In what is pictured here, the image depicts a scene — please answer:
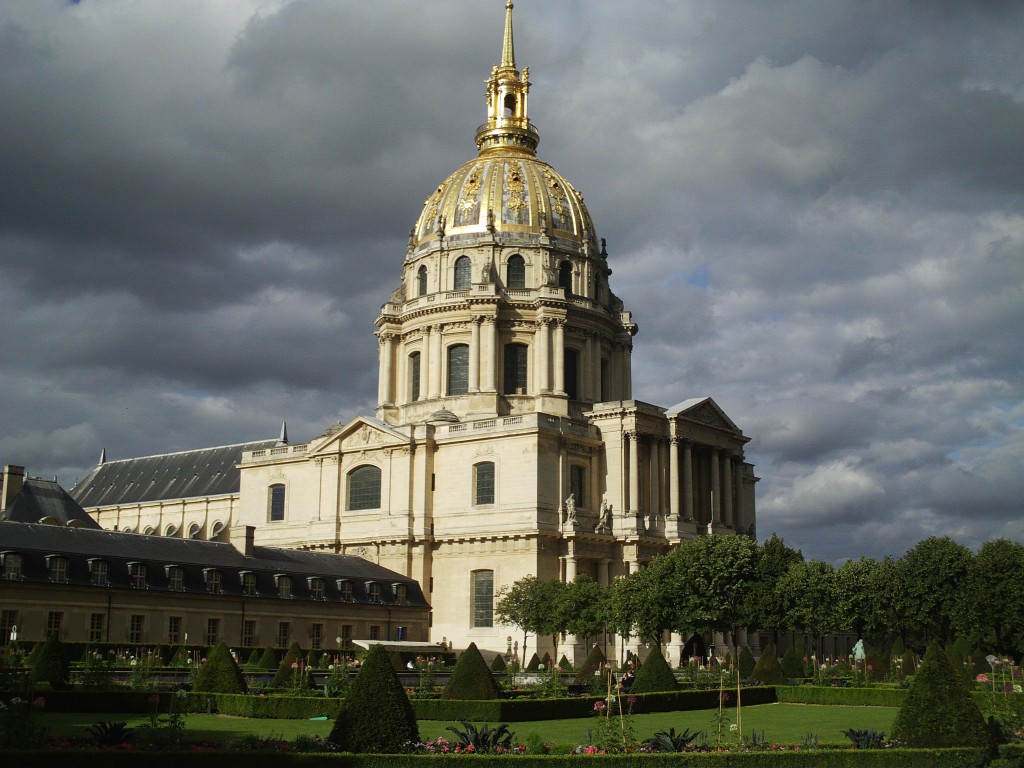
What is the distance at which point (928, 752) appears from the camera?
72.7 ft

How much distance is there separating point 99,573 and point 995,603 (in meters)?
38.5

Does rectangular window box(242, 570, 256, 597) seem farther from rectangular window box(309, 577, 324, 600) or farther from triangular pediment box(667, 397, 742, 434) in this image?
triangular pediment box(667, 397, 742, 434)

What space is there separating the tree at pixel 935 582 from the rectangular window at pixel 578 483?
17738 mm

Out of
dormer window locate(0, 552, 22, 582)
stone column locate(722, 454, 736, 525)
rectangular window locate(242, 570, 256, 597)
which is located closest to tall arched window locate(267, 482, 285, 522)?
rectangular window locate(242, 570, 256, 597)

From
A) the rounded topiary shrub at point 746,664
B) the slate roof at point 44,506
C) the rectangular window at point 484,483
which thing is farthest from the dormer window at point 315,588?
the rounded topiary shrub at point 746,664

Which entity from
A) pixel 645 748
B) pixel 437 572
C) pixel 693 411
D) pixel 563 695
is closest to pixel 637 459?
pixel 693 411

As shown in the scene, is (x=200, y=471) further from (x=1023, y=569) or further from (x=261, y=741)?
(x=261, y=741)

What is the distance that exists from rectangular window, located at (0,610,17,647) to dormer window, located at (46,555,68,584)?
2.11m

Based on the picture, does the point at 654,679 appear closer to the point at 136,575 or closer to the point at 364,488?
the point at 136,575

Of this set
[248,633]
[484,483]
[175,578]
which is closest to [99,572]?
[175,578]

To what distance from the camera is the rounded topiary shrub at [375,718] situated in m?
22.0

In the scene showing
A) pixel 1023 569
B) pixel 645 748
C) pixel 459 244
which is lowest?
pixel 645 748

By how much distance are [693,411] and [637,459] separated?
17.1ft

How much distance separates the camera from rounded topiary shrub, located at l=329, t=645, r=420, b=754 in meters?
22.0
